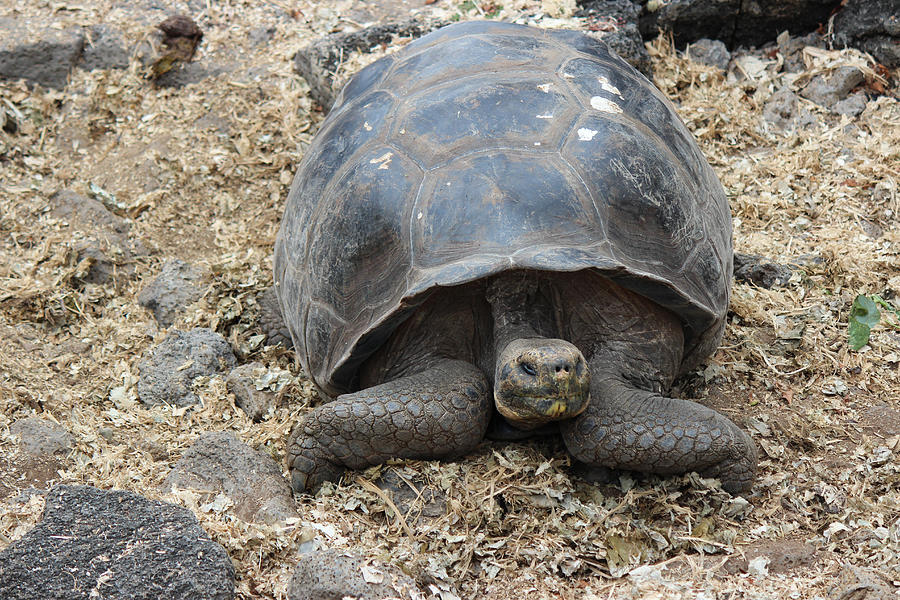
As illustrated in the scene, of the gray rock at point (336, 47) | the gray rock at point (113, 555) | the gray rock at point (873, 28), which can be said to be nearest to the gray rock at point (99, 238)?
the gray rock at point (336, 47)

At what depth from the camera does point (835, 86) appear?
5199mm

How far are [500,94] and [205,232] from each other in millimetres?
2218

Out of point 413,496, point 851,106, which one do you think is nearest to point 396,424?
point 413,496

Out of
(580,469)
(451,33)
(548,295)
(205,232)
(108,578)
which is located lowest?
(205,232)

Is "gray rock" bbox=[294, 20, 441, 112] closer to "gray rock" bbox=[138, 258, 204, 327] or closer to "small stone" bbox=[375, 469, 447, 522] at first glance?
"gray rock" bbox=[138, 258, 204, 327]

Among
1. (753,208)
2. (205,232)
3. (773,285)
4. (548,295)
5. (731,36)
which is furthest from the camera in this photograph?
(731,36)

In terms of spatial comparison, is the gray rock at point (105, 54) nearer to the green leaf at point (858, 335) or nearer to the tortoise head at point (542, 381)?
the tortoise head at point (542, 381)

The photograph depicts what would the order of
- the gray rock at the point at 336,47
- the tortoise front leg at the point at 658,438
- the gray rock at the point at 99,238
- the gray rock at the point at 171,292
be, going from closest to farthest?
the tortoise front leg at the point at 658,438 < the gray rock at the point at 171,292 < the gray rock at the point at 99,238 < the gray rock at the point at 336,47

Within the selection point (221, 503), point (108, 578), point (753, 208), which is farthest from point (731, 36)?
point (108, 578)

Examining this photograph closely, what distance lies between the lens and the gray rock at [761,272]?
4.02 metres

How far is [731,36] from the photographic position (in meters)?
5.70

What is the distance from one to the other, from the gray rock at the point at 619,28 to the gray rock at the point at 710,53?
0.37m

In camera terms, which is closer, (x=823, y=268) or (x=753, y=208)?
(x=823, y=268)

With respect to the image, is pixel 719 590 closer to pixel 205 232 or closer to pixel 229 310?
pixel 229 310
